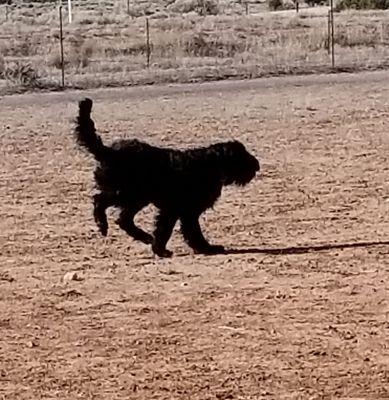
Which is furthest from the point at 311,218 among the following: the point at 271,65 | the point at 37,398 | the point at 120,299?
the point at 271,65

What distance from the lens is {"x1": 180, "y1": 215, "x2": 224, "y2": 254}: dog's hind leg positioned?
29.2ft

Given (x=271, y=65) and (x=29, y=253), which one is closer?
(x=29, y=253)

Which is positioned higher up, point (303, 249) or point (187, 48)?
point (187, 48)

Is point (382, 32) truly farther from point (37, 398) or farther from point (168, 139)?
point (37, 398)

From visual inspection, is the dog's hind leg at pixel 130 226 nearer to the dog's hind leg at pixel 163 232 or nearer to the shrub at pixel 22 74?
the dog's hind leg at pixel 163 232

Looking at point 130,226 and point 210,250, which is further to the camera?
point 130,226

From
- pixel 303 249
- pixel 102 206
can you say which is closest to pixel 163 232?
pixel 102 206

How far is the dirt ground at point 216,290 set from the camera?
5.84 metres

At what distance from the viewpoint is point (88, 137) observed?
8805 millimetres

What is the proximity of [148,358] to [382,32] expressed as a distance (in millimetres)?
36899

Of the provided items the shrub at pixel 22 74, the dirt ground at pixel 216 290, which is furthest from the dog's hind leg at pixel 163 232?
the shrub at pixel 22 74

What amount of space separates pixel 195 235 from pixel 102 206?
82 cm

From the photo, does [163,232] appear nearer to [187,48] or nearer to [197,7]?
[187,48]

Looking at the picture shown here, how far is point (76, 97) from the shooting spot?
26.0 metres
